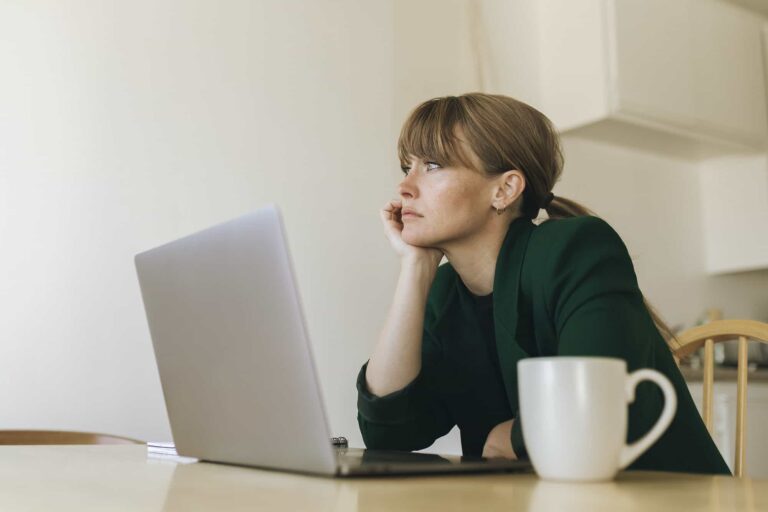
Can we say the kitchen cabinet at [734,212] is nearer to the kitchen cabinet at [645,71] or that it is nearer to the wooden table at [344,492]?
the kitchen cabinet at [645,71]

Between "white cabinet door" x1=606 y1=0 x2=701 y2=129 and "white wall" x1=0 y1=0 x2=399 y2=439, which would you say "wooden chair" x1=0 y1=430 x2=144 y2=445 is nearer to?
"white wall" x1=0 y1=0 x2=399 y2=439

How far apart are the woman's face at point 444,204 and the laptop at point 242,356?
0.50 m

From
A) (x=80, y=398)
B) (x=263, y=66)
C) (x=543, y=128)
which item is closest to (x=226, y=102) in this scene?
(x=263, y=66)

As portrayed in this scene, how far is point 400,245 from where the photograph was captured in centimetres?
130

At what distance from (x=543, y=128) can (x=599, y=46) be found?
1.71 meters

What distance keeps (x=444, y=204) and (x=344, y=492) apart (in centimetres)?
76

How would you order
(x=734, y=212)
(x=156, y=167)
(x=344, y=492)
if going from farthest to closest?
(x=734, y=212)
(x=156, y=167)
(x=344, y=492)

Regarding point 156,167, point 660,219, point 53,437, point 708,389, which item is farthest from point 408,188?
point 660,219

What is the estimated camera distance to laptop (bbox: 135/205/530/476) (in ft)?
2.06

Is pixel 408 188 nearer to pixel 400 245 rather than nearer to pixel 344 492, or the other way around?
pixel 400 245

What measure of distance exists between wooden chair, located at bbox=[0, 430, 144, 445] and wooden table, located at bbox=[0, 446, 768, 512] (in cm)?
90

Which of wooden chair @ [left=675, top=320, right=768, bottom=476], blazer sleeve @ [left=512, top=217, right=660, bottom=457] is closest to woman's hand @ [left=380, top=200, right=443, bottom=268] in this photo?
blazer sleeve @ [left=512, top=217, right=660, bottom=457]

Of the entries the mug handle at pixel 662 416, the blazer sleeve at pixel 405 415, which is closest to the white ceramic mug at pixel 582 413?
the mug handle at pixel 662 416

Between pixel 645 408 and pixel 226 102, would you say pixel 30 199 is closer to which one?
pixel 226 102
